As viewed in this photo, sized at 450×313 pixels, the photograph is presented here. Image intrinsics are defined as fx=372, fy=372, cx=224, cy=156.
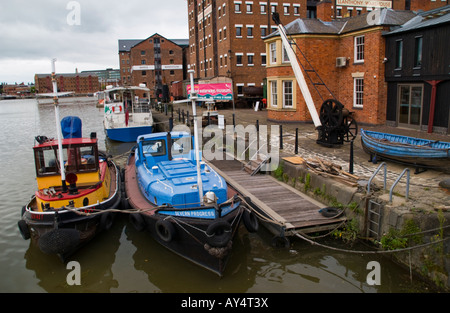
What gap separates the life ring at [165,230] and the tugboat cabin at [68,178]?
93.3 inches

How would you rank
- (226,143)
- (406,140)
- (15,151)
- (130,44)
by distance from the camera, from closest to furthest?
1. (406,140)
2. (226,143)
3. (15,151)
4. (130,44)

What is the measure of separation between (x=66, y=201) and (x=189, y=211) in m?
3.43

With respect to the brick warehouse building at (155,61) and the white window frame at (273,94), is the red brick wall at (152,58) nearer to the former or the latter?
the brick warehouse building at (155,61)

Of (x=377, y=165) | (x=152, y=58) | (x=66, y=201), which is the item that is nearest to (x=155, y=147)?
(x=66, y=201)

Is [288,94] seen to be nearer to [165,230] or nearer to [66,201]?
[165,230]

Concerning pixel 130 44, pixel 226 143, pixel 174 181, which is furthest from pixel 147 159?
pixel 130 44

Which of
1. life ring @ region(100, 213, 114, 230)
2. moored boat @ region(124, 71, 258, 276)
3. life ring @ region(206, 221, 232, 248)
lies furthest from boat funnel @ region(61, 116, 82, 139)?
life ring @ region(206, 221, 232, 248)

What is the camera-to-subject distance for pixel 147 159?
12047mm

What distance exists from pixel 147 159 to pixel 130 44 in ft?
287

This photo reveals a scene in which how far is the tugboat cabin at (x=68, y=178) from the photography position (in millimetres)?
9859

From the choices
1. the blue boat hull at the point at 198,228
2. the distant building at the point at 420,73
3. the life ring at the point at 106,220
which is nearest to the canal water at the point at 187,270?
the blue boat hull at the point at 198,228

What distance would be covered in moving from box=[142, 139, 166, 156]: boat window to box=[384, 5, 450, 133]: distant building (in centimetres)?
1269

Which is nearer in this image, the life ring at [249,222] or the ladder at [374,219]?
the ladder at [374,219]
